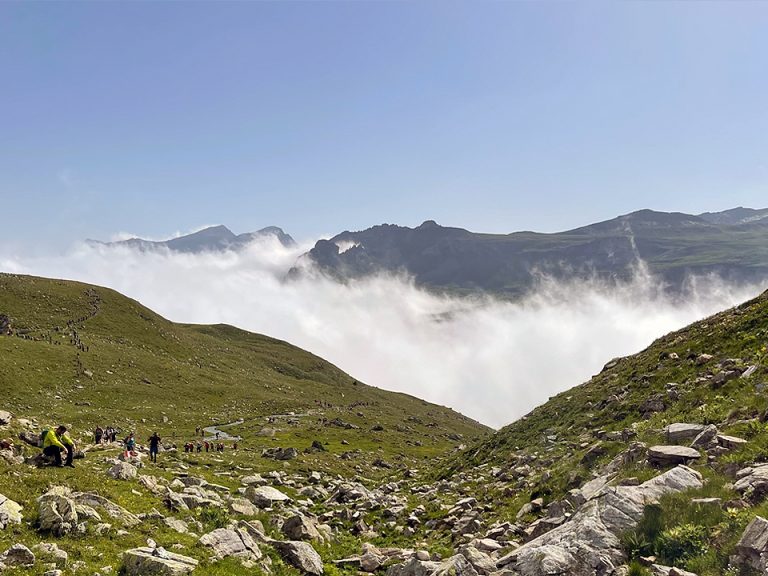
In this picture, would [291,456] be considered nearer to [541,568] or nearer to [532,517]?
[532,517]

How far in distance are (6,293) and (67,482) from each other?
15974 centimetres

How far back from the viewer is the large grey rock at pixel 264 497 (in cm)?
3170

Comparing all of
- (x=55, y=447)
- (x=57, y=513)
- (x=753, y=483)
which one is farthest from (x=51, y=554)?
(x=753, y=483)

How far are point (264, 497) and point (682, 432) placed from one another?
26.6 meters

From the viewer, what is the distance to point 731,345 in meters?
33.5

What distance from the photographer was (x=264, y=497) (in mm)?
32312

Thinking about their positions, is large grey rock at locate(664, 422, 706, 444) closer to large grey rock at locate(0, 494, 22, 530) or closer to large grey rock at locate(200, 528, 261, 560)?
large grey rock at locate(200, 528, 261, 560)

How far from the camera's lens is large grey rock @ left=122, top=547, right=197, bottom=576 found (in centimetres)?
1598

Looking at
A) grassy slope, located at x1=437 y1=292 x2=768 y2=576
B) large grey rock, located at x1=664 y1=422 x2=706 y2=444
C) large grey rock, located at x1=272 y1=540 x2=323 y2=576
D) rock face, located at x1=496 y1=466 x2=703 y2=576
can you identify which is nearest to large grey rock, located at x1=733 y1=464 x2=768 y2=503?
grassy slope, located at x1=437 y1=292 x2=768 y2=576

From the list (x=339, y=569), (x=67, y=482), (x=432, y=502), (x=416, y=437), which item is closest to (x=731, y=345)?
(x=432, y=502)

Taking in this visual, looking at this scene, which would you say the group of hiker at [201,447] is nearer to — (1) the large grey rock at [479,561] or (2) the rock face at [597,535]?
(1) the large grey rock at [479,561]

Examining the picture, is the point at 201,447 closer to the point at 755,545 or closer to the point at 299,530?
the point at 299,530

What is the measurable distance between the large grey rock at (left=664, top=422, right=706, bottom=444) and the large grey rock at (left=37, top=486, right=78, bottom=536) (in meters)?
27.1

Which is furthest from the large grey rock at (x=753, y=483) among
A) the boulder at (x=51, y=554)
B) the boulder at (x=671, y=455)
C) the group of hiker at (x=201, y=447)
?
the group of hiker at (x=201, y=447)
